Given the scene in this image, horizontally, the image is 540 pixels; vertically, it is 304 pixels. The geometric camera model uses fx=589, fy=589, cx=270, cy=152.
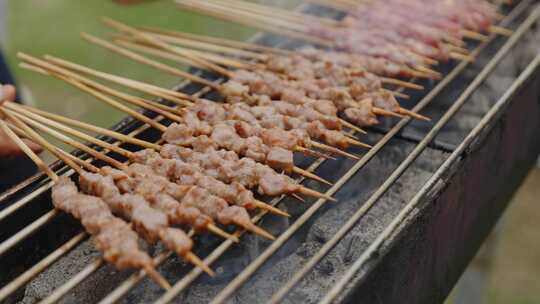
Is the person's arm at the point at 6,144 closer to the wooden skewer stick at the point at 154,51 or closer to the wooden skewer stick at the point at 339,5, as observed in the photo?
the wooden skewer stick at the point at 154,51

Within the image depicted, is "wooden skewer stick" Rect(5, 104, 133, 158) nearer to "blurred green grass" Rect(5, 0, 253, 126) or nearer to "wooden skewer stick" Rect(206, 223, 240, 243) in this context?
"wooden skewer stick" Rect(206, 223, 240, 243)

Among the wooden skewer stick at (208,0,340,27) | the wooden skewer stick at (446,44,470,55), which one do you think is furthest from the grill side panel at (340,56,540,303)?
the wooden skewer stick at (208,0,340,27)

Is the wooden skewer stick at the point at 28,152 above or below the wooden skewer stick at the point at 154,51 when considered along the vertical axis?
below

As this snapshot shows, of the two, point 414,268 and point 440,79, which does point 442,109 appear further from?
point 414,268

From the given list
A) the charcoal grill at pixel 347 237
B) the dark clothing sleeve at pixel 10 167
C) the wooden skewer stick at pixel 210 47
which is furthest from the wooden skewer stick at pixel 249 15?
the dark clothing sleeve at pixel 10 167

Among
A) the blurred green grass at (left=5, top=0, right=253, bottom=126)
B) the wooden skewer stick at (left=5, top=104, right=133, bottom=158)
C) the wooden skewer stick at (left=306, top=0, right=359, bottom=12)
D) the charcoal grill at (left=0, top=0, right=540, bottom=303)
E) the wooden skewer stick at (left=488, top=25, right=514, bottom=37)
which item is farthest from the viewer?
the blurred green grass at (left=5, top=0, right=253, bottom=126)

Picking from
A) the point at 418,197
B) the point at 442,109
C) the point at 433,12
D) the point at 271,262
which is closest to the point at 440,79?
the point at 442,109
